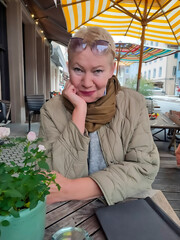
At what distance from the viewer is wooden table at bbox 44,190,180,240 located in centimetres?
65

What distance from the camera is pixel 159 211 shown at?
0.69m

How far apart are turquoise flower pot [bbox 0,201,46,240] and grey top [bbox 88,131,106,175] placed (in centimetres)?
55

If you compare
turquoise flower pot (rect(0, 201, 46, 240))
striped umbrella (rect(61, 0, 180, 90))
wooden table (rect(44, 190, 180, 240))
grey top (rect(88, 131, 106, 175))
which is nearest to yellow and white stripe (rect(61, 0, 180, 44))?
striped umbrella (rect(61, 0, 180, 90))

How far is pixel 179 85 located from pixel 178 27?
30.6 m

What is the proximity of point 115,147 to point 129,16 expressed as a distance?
3.90m

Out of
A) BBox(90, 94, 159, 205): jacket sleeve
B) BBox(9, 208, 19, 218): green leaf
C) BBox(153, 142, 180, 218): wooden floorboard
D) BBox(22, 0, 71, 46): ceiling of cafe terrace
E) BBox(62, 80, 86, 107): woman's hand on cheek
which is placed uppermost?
BBox(22, 0, 71, 46): ceiling of cafe terrace

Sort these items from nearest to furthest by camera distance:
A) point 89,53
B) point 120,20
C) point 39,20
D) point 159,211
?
point 159,211, point 89,53, point 120,20, point 39,20

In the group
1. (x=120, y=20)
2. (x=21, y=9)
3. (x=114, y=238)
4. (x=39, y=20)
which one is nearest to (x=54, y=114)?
(x=114, y=238)

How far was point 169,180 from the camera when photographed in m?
2.61

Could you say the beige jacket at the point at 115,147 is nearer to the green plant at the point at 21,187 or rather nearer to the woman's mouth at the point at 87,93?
the woman's mouth at the point at 87,93

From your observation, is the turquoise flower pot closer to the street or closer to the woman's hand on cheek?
the woman's hand on cheek

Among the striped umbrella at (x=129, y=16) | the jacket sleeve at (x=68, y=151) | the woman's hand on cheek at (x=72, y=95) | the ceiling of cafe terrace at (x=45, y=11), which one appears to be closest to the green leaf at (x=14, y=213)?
the jacket sleeve at (x=68, y=151)

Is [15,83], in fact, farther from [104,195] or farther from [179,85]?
[179,85]

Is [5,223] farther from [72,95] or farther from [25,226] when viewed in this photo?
[72,95]
